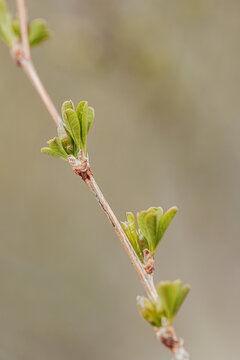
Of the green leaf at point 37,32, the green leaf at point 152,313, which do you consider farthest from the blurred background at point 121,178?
the green leaf at point 152,313

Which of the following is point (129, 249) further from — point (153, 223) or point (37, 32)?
point (37, 32)

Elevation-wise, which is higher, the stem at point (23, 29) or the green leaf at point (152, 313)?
the stem at point (23, 29)

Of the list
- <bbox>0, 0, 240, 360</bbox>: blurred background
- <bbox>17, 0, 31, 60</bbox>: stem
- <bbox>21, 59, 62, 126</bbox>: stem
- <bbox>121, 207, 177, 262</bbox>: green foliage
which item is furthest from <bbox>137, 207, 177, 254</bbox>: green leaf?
<bbox>0, 0, 240, 360</bbox>: blurred background

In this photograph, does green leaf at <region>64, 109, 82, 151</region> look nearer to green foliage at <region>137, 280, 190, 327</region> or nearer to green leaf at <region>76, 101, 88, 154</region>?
green leaf at <region>76, 101, 88, 154</region>

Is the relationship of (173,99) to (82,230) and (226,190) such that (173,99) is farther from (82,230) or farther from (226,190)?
(82,230)

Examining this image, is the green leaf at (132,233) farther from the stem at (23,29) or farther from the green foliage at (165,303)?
the stem at (23,29)

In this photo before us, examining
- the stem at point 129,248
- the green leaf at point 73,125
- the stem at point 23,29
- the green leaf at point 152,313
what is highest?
the stem at point 23,29
